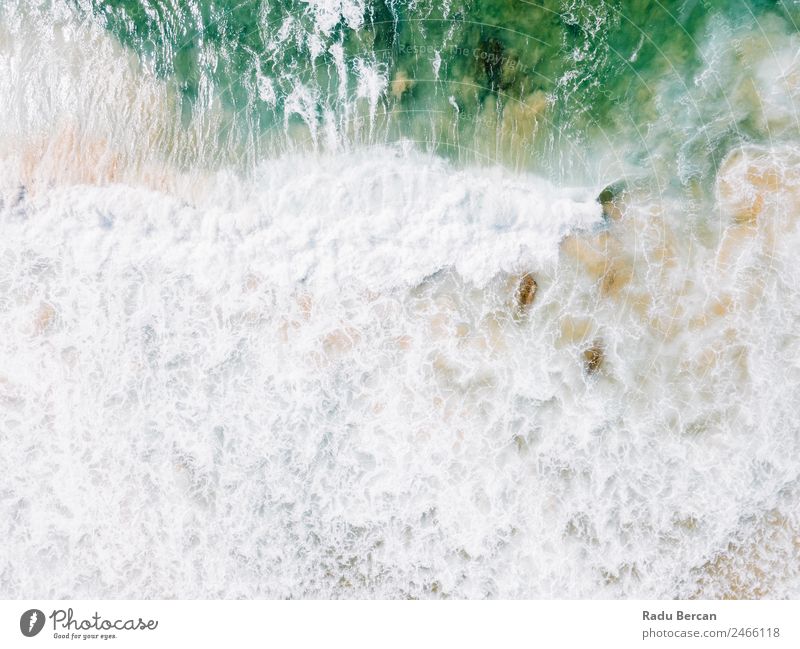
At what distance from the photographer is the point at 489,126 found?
21.1ft

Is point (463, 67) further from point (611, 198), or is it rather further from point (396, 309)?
point (396, 309)

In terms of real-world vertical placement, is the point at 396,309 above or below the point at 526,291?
below

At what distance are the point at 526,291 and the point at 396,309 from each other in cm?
151

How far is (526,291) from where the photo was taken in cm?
641

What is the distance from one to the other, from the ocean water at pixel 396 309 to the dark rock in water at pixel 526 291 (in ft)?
0.17

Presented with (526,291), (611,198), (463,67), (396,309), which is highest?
(463,67)

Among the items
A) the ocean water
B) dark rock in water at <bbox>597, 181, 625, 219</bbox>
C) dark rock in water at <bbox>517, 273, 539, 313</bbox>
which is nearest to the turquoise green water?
the ocean water

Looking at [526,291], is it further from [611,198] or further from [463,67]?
[463,67]

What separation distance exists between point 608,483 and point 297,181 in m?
4.97

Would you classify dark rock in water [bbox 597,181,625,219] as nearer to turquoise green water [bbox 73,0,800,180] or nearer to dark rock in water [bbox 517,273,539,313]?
turquoise green water [bbox 73,0,800,180]

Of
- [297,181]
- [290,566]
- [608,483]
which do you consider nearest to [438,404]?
[608,483]

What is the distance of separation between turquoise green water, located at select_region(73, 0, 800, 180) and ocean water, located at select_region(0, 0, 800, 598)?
3 cm

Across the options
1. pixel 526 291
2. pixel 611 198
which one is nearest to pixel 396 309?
pixel 526 291
